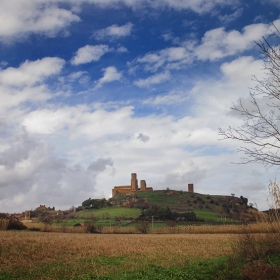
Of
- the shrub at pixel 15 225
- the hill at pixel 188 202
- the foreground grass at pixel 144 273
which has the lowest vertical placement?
the foreground grass at pixel 144 273

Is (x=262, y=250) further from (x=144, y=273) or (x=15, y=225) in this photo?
(x=15, y=225)

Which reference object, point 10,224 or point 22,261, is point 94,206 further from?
point 22,261

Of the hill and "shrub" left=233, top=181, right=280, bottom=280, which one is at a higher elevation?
the hill

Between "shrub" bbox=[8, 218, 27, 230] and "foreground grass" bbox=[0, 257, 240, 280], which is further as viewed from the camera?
"shrub" bbox=[8, 218, 27, 230]

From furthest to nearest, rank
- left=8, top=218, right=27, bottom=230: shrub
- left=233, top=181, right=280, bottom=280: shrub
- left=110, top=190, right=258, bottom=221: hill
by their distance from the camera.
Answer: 1. left=110, top=190, right=258, bottom=221: hill
2. left=8, top=218, right=27, bottom=230: shrub
3. left=233, top=181, right=280, bottom=280: shrub

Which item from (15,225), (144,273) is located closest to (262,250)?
(144,273)

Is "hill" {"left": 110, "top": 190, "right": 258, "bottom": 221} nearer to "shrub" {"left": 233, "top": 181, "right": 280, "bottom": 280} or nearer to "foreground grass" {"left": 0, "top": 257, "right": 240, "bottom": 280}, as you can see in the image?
"shrub" {"left": 233, "top": 181, "right": 280, "bottom": 280}

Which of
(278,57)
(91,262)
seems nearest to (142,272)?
(91,262)

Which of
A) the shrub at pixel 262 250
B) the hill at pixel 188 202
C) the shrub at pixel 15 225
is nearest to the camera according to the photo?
the shrub at pixel 262 250

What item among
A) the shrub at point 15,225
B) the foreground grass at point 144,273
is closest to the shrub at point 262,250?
the foreground grass at point 144,273

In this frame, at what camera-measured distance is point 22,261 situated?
20500 millimetres

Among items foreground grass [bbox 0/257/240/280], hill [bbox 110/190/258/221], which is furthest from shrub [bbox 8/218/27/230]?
hill [bbox 110/190/258/221]

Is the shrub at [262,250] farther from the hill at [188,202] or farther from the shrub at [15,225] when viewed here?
the hill at [188,202]

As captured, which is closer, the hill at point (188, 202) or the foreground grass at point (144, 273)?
the foreground grass at point (144, 273)
